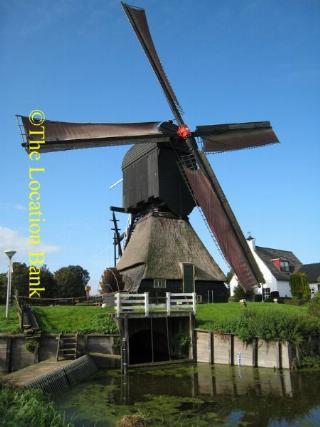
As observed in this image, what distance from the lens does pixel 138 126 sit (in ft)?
88.2

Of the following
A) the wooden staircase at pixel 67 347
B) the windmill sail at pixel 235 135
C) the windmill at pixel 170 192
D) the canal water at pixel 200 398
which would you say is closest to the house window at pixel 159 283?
the windmill at pixel 170 192

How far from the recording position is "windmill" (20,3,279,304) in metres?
24.9

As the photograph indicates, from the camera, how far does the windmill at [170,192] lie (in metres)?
24.9

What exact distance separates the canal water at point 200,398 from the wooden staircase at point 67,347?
4.43 ft

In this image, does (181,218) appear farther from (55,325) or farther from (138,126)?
(55,325)

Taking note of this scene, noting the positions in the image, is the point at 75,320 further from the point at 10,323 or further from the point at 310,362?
the point at 310,362

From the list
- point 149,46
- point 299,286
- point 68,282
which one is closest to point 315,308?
point 299,286

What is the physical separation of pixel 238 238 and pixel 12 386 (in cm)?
1649

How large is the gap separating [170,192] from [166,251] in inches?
159

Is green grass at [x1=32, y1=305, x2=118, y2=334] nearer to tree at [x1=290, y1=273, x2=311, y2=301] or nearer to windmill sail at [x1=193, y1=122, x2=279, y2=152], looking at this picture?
windmill sail at [x1=193, y1=122, x2=279, y2=152]

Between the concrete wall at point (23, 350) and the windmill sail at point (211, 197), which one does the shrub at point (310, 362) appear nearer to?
the windmill sail at point (211, 197)

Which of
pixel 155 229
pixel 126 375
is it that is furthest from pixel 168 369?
pixel 155 229

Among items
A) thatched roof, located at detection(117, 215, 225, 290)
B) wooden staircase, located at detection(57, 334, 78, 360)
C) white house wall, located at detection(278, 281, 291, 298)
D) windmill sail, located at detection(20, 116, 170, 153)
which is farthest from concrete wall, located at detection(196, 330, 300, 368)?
white house wall, located at detection(278, 281, 291, 298)

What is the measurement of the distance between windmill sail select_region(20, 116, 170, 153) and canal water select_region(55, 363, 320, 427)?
40.3 feet
